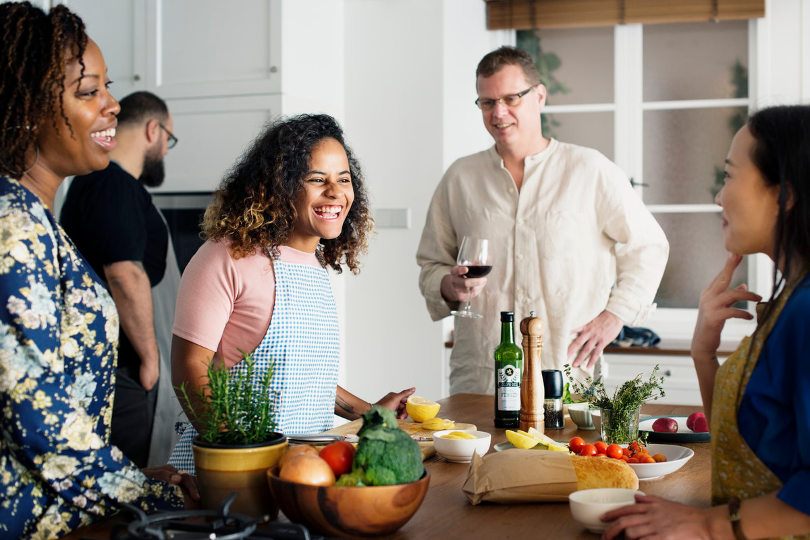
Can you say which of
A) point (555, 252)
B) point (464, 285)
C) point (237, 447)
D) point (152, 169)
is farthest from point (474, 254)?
point (152, 169)

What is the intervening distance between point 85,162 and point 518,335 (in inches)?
70.0

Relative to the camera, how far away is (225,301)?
1.84 m

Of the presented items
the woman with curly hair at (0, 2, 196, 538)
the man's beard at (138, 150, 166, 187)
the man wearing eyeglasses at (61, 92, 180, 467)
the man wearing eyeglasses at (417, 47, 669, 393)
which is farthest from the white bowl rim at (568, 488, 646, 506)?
the man's beard at (138, 150, 166, 187)

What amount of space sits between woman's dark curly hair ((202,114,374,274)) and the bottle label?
0.60m

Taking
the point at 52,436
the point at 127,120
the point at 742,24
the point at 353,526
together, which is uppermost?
the point at 742,24

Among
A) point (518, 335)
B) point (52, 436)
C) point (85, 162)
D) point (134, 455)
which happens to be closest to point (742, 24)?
point (518, 335)

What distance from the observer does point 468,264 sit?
2.27m

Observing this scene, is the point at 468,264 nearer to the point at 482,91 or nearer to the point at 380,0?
the point at 482,91

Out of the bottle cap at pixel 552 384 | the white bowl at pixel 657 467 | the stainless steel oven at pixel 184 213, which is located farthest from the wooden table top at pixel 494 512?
the stainless steel oven at pixel 184 213

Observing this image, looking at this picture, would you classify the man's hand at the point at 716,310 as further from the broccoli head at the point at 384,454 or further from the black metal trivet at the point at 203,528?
the black metal trivet at the point at 203,528

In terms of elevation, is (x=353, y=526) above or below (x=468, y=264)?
below

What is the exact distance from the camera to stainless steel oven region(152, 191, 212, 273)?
3.78 meters

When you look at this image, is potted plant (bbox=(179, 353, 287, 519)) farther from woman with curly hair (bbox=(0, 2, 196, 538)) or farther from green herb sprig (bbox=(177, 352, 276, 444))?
woman with curly hair (bbox=(0, 2, 196, 538))

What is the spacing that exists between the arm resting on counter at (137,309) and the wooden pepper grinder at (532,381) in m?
1.57
